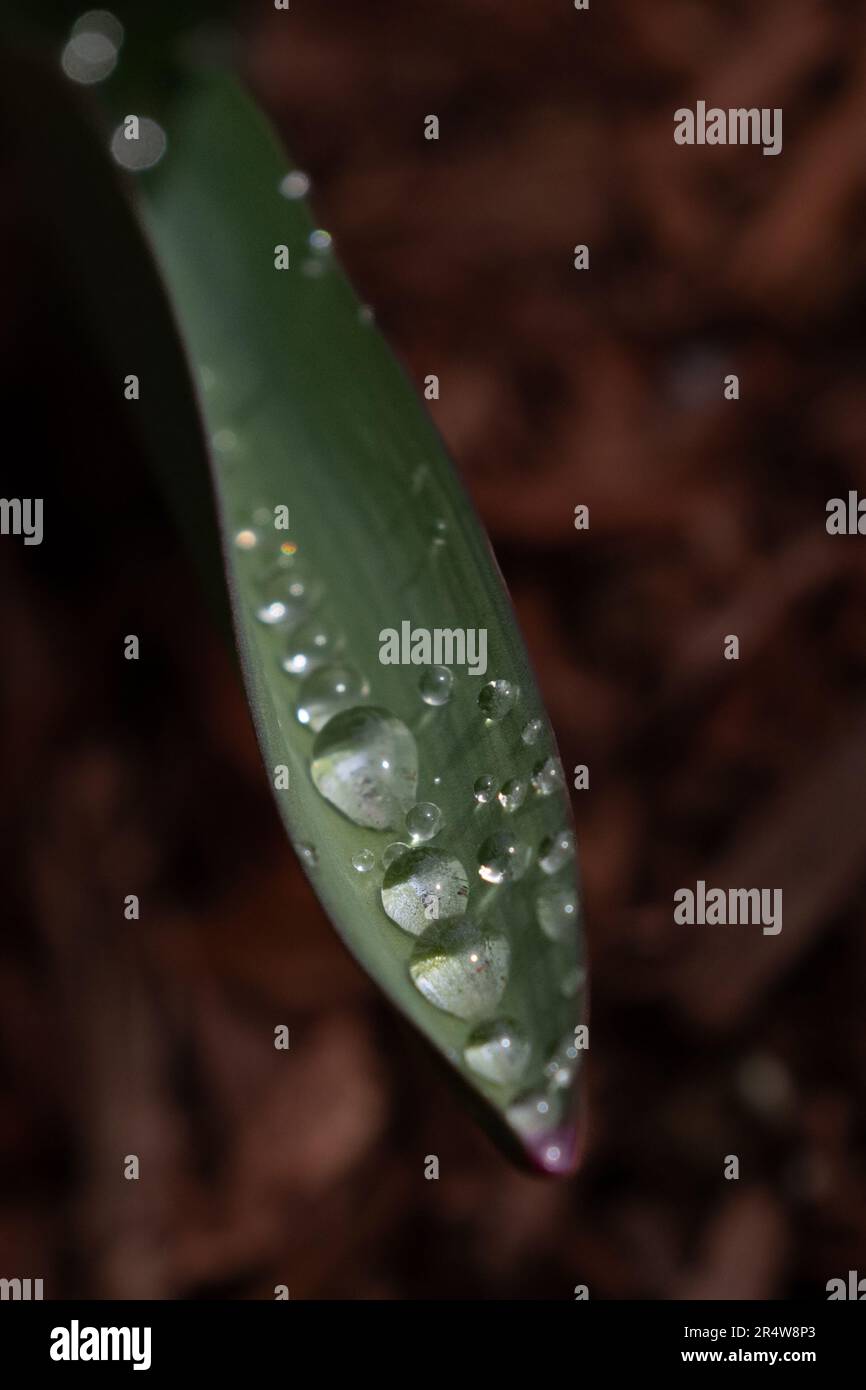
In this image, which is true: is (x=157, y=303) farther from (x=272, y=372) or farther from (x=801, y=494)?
(x=801, y=494)

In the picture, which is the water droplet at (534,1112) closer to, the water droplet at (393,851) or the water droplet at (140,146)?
the water droplet at (393,851)

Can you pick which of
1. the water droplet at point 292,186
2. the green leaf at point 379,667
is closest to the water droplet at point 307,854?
the green leaf at point 379,667

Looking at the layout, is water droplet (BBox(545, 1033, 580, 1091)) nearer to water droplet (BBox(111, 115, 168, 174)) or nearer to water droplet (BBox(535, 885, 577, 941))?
water droplet (BBox(535, 885, 577, 941))

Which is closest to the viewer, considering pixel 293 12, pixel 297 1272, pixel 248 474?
pixel 248 474

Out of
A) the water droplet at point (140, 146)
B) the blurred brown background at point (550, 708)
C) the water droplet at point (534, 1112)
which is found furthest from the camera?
the blurred brown background at point (550, 708)

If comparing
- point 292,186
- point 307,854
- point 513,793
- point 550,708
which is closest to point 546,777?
point 513,793

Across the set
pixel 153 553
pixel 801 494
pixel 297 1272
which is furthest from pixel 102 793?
pixel 801 494

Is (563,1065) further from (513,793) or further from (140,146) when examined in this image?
(140,146)
